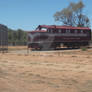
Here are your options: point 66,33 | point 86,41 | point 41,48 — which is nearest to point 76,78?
point 41,48

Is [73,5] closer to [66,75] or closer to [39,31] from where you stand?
[39,31]

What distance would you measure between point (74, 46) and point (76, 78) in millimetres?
28117

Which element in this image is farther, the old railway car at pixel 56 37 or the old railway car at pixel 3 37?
the old railway car at pixel 56 37

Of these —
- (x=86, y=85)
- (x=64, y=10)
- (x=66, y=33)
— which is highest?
(x=64, y=10)

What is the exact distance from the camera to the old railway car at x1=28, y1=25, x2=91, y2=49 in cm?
3234

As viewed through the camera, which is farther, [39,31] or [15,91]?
[39,31]

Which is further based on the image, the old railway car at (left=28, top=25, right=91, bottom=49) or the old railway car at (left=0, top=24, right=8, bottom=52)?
the old railway car at (left=28, top=25, right=91, bottom=49)

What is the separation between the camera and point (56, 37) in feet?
112

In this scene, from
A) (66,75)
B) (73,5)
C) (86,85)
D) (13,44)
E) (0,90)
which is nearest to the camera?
(0,90)

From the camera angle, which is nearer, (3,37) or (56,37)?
(3,37)

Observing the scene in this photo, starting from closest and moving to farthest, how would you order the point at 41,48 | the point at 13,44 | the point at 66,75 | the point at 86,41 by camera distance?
the point at 66,75, the point at 41,48, the point at 86,41, the point at 13,44

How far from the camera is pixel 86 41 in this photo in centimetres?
3788

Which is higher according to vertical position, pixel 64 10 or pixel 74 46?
pixel 64 10

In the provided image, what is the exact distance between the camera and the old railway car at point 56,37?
106ft
